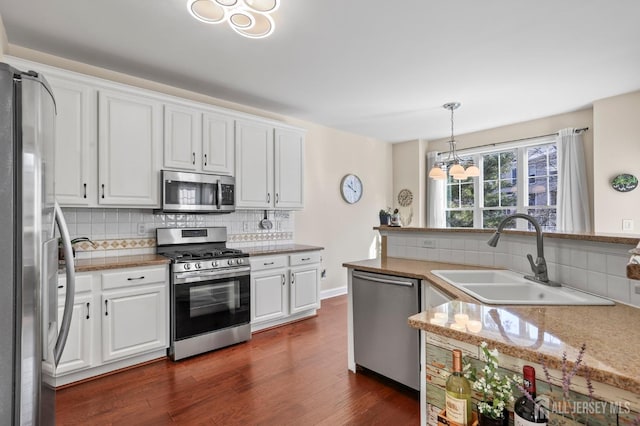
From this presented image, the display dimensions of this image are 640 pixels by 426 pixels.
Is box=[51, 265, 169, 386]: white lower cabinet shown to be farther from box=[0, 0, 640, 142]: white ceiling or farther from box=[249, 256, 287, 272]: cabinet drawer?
box=[0, 0, 640, 142]: white ceiling

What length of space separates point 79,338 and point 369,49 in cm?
314

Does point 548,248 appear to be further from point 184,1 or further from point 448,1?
point 184,1

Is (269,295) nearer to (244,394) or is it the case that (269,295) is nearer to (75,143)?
(244,394)

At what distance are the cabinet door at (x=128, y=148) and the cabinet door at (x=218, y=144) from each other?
0.44 m

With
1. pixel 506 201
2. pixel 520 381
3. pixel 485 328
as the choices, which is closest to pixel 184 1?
pixel 485 328

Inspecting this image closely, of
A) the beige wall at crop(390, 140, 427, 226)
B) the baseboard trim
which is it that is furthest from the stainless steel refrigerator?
the beige wall at crop(390, 140, 427, 226)

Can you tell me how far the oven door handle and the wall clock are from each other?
2.37 meters

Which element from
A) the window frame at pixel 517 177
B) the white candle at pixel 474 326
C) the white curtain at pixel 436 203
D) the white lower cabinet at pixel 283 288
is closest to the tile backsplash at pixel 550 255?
the white candle at pixel 474 326

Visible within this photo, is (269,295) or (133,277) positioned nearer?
(133,277)

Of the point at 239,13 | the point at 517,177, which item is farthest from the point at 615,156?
the point at 239,13

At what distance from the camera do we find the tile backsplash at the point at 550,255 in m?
1.41

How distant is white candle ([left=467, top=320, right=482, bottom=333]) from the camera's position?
1084 mm

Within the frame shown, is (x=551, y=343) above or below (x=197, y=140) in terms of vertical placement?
below

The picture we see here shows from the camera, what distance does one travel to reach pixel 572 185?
13.7ft
